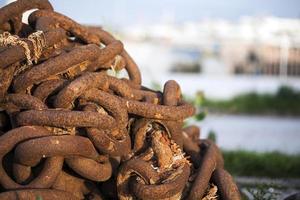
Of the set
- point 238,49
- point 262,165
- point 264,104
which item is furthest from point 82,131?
point 238,49

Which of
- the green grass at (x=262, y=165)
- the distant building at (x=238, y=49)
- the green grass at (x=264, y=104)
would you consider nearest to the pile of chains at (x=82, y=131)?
the green grass at (x=262, y=165)

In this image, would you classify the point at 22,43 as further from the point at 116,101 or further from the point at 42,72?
the point at 116,101

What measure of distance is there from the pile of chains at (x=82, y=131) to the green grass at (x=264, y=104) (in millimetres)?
16811

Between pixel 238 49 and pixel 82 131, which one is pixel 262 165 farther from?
pixel 238 49

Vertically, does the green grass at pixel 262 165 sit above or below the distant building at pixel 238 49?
above

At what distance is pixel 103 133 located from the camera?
2270 mm

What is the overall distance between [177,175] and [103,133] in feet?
1.30

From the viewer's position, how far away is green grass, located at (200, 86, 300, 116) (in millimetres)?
19844

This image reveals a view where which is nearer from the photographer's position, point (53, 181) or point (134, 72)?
point (53, 181)

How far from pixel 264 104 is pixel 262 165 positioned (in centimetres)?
1405

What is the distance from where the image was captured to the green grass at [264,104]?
781 inches

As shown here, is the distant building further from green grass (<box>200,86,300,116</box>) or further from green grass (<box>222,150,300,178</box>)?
green grass (<box>222,150,300,178</box>)

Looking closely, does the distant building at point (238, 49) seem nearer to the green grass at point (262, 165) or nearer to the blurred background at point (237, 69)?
the blurred background at point (237, 69)

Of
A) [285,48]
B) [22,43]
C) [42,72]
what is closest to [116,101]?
[42,72]
